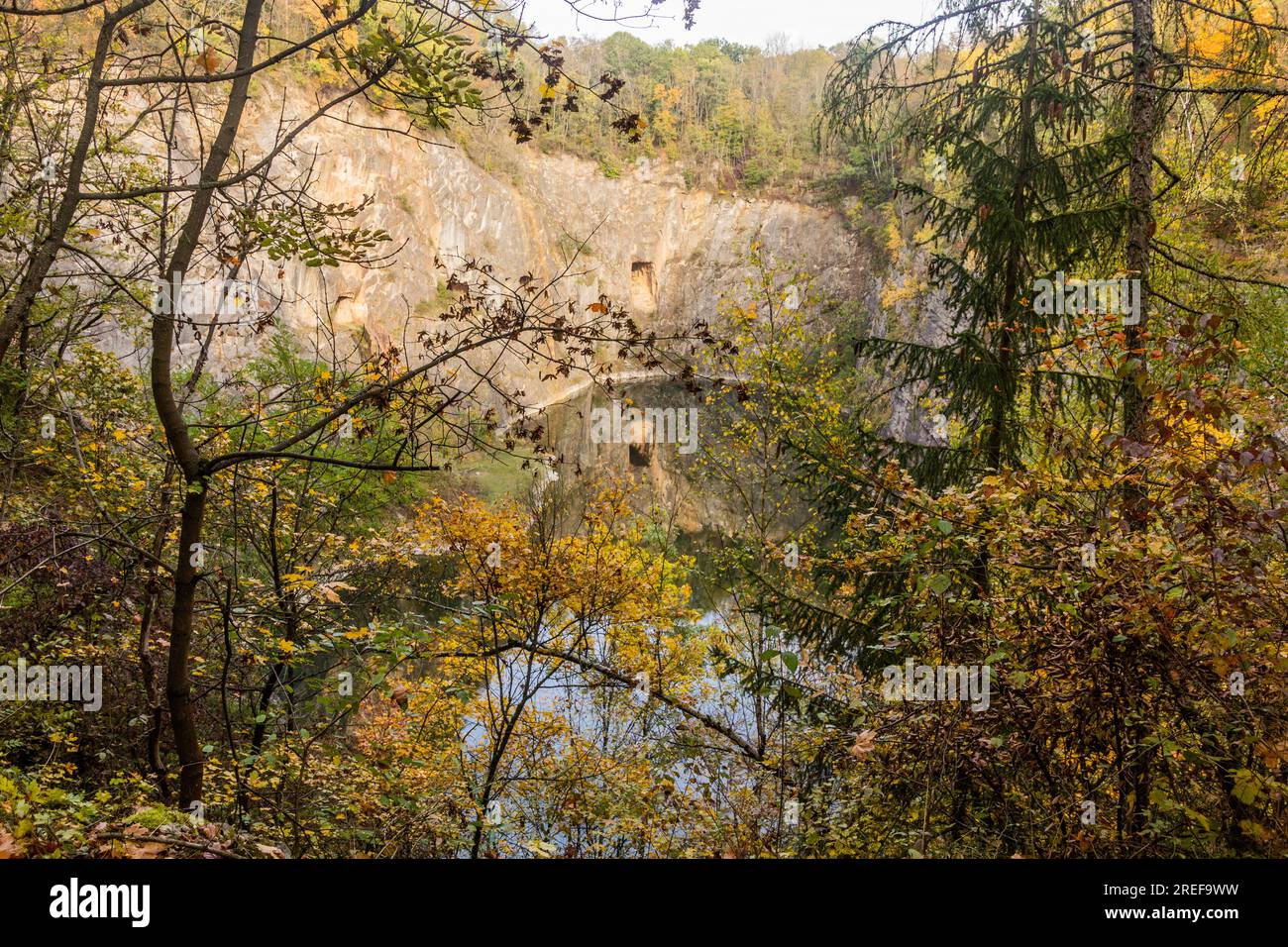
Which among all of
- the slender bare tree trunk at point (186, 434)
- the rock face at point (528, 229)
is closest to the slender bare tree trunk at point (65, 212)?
the slender bare tree trunk at point (186, 434)

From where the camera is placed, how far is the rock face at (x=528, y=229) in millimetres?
28125

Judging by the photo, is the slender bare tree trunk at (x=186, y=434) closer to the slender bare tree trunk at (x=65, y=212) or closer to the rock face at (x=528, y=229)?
the slender bare tree trunk at (x=65, y=212)

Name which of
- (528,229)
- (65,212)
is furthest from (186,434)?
(528,229)

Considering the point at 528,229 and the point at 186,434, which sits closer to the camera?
the point at 186,434

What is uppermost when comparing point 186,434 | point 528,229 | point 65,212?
point 528,229

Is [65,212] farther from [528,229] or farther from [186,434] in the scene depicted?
[528,229]

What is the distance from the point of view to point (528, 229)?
3866 centimetres

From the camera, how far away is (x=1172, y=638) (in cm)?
315

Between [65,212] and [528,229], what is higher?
[528,229]

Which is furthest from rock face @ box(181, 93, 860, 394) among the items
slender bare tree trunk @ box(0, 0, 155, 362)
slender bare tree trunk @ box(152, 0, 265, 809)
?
slender bare tree trunk @ box(152, 0, 265, 809)

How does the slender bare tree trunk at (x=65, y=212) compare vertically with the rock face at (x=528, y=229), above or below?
below

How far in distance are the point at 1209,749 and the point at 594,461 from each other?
82.7 ft

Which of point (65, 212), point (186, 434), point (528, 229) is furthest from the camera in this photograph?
point (528, 229)
